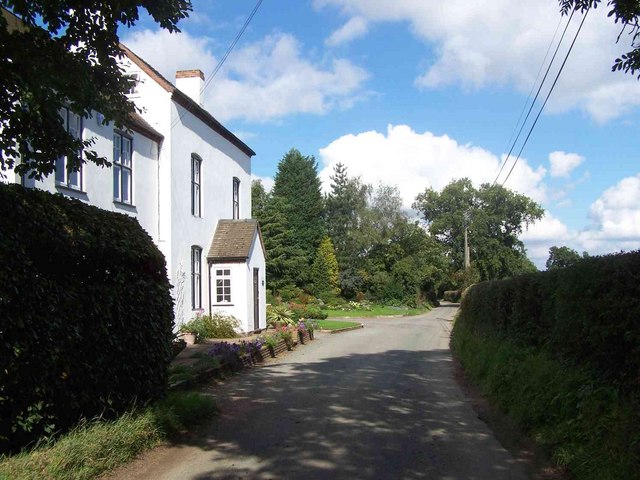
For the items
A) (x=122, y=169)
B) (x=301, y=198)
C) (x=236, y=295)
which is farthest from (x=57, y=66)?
(x=301, y=198)

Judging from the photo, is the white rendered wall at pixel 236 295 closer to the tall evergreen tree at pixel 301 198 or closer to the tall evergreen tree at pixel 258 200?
the tall evergreen tree at pixel 258 200

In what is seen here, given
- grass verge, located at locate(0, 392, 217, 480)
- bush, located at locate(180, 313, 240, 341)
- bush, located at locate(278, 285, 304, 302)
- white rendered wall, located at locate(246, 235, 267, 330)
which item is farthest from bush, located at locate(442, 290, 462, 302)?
grass verge, located at locate(0, 392, 217, 480)

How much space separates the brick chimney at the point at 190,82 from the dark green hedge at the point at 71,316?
57.3ft

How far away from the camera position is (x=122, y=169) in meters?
16.7

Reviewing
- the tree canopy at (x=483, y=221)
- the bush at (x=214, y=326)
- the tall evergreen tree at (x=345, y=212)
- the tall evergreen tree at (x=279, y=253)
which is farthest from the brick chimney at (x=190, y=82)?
the tree canopy at (x=483, y=221)

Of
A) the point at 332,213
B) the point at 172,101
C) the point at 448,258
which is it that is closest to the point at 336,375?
the point at 172,101

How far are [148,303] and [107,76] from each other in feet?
10.0

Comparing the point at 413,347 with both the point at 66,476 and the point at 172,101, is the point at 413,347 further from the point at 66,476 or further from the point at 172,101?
the point at 66,476

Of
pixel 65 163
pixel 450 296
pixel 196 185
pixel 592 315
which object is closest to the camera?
pixel 592 315

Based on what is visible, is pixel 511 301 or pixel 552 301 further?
pixel 511 301

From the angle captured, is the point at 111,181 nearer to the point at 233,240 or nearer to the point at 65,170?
the point at 65,170

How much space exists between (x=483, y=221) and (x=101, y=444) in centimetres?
7514

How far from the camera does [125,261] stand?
7836 mm

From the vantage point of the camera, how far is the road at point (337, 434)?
609 cm
